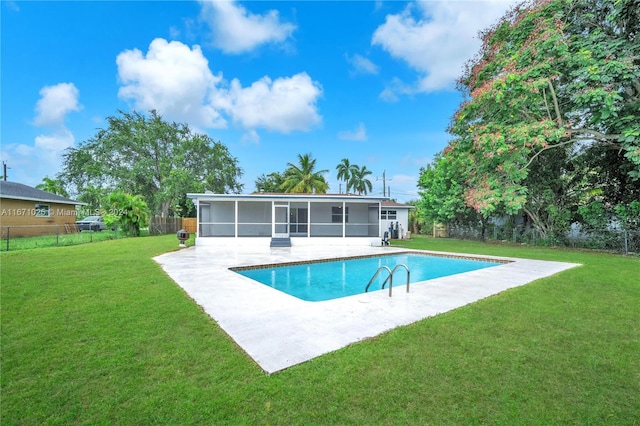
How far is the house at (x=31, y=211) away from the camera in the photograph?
52.3ft

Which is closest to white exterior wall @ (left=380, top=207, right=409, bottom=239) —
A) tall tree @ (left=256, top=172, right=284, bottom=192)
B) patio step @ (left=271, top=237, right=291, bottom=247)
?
patio step @ (left=271, top=237, right=291, bottom=247)

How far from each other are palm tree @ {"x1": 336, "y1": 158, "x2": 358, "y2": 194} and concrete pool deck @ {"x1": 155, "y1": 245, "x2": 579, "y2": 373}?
30941mm

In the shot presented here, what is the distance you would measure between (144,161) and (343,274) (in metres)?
21.7

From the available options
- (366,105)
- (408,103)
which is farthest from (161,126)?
(408,103)

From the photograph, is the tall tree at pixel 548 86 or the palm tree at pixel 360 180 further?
the palm tree at pixel 360 180

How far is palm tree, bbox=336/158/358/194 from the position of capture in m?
38.0

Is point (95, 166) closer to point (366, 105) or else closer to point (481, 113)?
point (366, 105)

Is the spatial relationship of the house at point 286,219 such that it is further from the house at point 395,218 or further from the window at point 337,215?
the house at point 395,218

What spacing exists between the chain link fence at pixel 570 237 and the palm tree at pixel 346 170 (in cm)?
1978

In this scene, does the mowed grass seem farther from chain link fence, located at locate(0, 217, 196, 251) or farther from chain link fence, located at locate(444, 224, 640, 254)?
chain link fence, located at locate(0, 217, 196, 251)

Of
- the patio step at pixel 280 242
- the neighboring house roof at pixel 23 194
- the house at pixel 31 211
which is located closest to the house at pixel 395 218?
the patio step at pixel 280 242

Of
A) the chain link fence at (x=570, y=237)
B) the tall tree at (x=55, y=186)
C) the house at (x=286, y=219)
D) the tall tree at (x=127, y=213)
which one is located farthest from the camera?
the tall tree at (x=55, y=186)

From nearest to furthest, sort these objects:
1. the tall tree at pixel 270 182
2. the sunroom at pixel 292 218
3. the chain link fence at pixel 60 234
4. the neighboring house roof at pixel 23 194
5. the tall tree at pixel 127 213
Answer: the chain link fence at pixel 60 234 → the sunroom at pixel 292 218 → the neighboring house roof at pixel 23 194 → the tall tree at pixel 127 213 → the tall tree at pixel 270 182

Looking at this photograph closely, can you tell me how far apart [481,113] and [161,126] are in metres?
24.5
